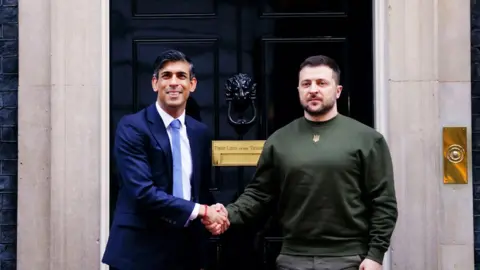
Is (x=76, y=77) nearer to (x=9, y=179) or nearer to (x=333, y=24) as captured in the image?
(x=9, y=179)

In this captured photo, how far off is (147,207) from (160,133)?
1.37 feet

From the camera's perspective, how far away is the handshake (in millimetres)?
3785

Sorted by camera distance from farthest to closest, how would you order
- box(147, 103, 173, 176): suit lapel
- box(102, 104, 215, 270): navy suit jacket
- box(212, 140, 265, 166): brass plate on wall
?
box(212, 140, 265, 166): brass plate on wall → box(147, 103, 173, 176): suit lapel → box(102, 104, 215, 270): navy suit jacket

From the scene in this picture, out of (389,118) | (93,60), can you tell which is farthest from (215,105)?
(389,118)

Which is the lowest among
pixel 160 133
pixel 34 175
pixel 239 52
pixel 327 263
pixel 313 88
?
pixel 327 263

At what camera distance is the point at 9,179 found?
4641 mm

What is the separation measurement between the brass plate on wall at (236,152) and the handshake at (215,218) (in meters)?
0.92

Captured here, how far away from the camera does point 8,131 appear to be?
4.66 metres

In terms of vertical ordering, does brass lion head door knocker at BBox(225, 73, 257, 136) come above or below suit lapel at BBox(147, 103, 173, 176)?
above

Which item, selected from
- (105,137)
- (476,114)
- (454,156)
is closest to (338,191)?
(454,156)

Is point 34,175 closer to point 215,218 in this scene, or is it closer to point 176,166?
point 176,166

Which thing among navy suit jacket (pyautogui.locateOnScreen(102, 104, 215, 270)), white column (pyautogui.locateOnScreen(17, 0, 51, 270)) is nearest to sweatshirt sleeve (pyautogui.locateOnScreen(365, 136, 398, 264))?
navy suit jacket (pyautogui.locateOnScreen(102, 104, 215, 270))

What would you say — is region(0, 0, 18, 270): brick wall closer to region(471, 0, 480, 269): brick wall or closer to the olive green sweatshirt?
the olive green sweatshirt

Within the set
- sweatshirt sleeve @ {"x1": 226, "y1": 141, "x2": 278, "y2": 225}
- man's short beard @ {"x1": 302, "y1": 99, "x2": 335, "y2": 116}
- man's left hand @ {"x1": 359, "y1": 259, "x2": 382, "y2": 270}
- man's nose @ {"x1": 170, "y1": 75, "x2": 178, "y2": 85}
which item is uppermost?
man's nose @ {"x1": 170, "y1": 75, "x2": 178, "y2": 85}
